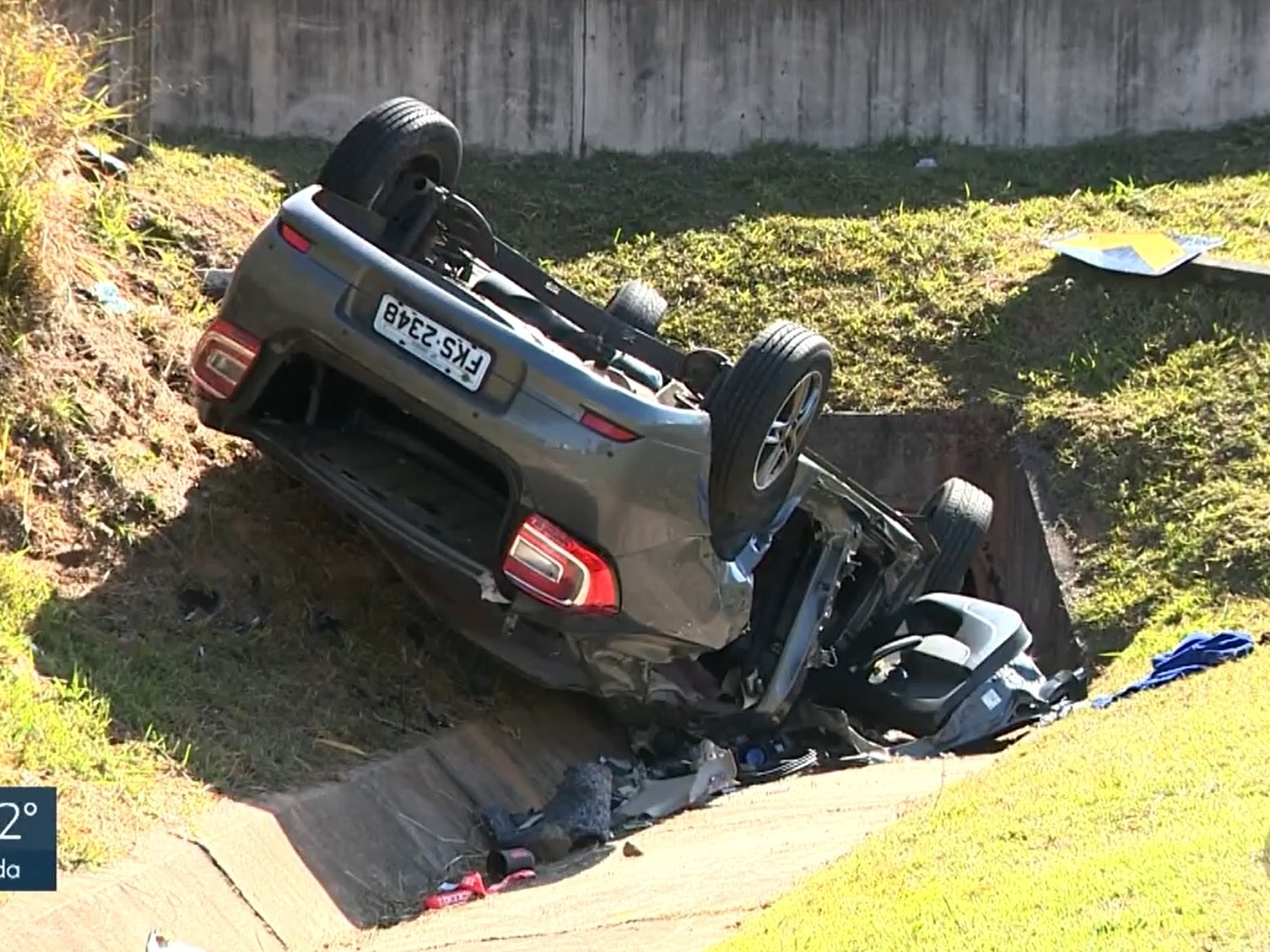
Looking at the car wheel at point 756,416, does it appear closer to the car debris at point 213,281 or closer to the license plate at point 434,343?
the license plate at point 434,343

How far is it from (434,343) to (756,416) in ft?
3.88

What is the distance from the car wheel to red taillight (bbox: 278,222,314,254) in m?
1.56

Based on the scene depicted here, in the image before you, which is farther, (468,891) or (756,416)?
(756,416)

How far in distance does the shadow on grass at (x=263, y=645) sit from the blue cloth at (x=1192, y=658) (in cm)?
271

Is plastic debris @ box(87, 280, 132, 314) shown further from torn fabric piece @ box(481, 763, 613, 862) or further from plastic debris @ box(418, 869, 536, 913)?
plastic debris @ box(418, 869, 536, 913)

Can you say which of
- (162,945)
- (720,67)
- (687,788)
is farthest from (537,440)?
(720,67)

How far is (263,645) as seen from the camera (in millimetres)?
6383

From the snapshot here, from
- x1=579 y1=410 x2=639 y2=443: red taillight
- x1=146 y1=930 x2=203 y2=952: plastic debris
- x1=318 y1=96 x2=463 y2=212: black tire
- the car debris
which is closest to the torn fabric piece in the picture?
x1=579 y1=410 x2=639 y2=443: red taillight

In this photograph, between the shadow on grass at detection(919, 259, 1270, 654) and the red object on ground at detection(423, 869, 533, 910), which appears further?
the shadow on grass at detection(919, 259, 1270, 654)

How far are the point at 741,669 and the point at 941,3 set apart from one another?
841 centimetres

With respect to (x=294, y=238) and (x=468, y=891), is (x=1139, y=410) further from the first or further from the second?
(x=468, y=891)

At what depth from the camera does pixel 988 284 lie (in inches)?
460

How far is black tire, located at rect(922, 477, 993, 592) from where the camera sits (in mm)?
8383
